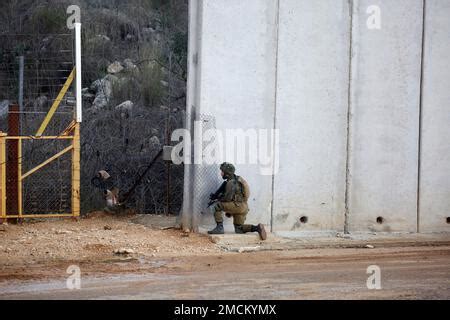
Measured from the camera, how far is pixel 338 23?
43.7 feet

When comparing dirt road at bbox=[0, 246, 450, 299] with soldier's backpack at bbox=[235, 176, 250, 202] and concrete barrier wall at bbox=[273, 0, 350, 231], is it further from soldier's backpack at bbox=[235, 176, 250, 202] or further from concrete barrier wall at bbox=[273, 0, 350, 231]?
concrete barrier wall at bbox=[273, 0, 350, 231]

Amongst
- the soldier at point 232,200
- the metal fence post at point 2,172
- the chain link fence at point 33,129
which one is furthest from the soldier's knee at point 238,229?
the metal fence post at point 2,172

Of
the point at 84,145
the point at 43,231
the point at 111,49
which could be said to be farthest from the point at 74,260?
the point at 111,49

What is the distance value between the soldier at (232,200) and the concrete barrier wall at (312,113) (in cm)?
76

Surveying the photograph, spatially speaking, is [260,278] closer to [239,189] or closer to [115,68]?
[239,189]

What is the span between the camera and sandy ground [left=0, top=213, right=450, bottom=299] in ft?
29.4

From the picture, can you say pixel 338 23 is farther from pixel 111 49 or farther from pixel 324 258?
pixel 111 49

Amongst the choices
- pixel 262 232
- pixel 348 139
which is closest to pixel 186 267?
pixel 262 232

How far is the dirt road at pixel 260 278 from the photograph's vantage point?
8.83 meters

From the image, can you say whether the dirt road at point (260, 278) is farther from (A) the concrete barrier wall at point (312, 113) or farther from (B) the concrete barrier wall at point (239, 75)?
(B) the concrete barrier wall at point (239, 75)

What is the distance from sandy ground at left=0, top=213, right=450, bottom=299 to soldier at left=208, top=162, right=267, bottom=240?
493 mm

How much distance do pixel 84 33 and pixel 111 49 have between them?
3.70 ft

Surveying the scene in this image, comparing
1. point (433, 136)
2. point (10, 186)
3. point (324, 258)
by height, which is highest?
point (433, 136)

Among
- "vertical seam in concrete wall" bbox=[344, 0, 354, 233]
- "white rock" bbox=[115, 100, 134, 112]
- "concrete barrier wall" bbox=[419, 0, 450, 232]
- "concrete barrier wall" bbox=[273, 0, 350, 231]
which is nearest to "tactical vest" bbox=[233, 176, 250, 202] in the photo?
"concrete barrier wall" bbox=[273, 0, 350, 231]
